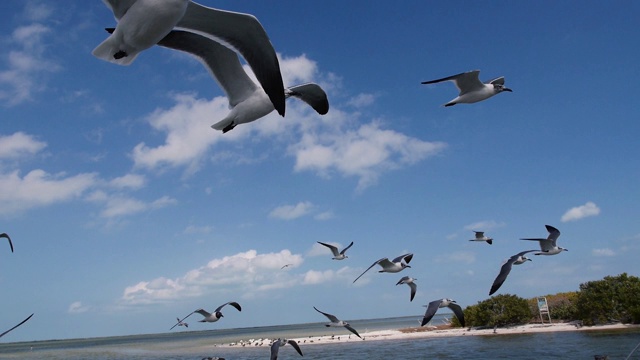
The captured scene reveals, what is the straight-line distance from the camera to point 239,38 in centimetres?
676

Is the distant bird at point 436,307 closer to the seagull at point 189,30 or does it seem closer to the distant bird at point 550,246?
the distant bird at point 550,246

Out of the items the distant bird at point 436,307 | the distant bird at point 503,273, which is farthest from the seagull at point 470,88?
the distant bird at point 436,307

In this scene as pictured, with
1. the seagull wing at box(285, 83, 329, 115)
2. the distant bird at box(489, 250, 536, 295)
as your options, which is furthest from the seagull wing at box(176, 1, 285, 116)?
the distant bird at box(489, 250, 536, 295)

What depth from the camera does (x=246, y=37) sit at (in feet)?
22.2

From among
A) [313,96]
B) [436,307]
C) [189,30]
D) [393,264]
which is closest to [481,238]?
[393,264]

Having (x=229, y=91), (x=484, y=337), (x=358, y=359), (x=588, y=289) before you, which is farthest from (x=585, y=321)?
(x=229, y=91)

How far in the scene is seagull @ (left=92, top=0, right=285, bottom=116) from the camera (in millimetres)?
5473

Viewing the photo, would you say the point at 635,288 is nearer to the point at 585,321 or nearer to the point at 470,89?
the point at 585,321

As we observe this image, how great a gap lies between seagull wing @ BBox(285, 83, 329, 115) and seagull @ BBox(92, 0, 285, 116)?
2827 mm

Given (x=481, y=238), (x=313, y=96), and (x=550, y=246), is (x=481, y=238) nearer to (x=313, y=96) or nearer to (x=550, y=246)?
(x=550, y=246)

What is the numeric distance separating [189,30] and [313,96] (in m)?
3.68

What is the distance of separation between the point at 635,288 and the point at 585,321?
14.2ft

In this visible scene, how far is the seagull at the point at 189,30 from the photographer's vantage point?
5.47m

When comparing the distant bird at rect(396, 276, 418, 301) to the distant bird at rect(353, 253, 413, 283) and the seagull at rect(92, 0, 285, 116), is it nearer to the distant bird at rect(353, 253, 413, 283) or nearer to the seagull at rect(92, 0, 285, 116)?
the distant bird at rect(353, 253, 413, 283)
